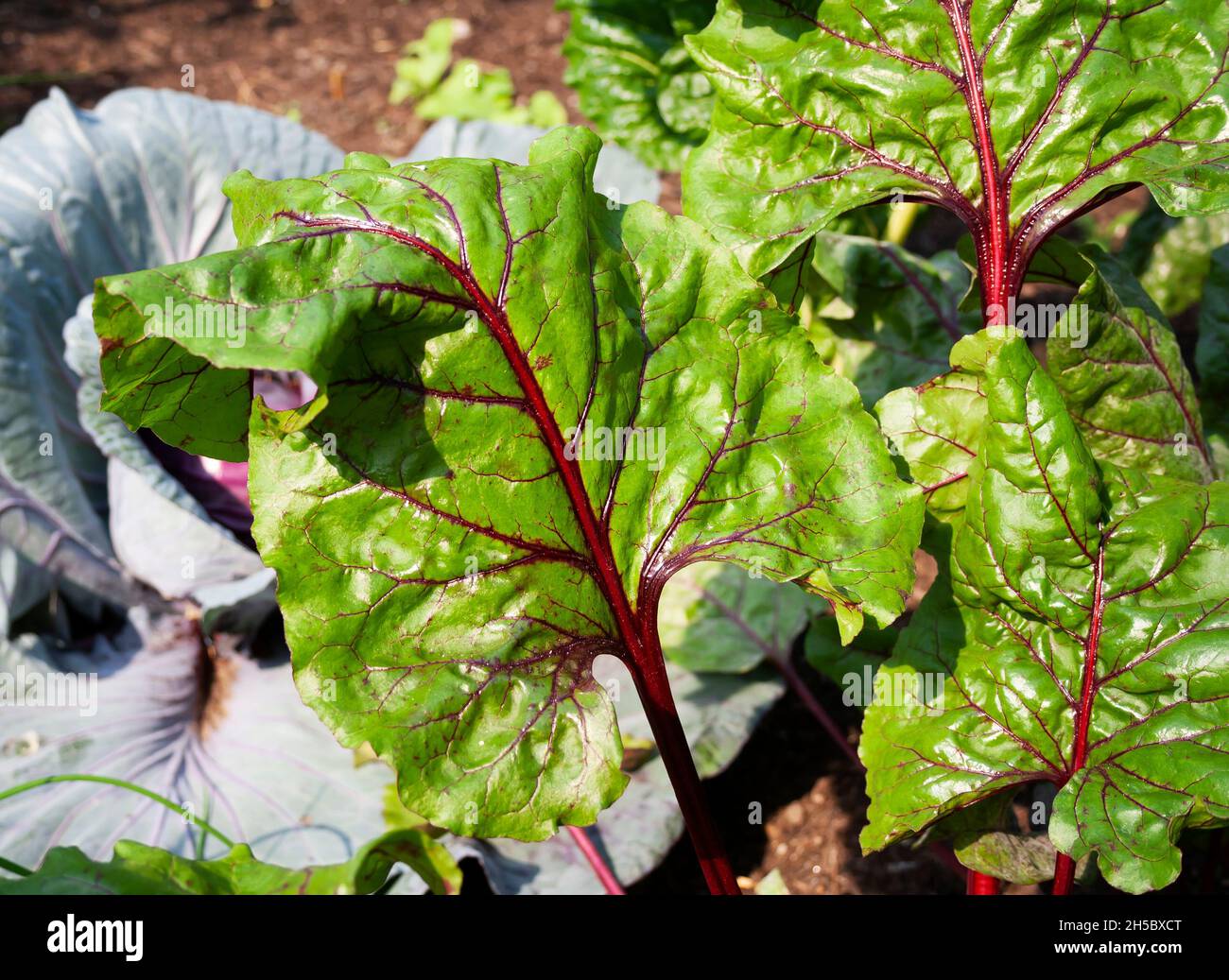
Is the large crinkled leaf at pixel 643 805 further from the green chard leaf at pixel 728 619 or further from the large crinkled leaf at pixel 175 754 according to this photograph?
the large crinkled leaf at pixel 175 754

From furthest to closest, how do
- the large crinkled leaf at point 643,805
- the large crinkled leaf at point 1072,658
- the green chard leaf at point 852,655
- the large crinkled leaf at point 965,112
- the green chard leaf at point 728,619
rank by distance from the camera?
the green chard leaf at point 728,619 → the large crinkled leaf at point 643,805 → the green chard leaf at point 852,655 → the large crinkled leaf at point 965,112 → the large crinkled leaf at point 1072,658

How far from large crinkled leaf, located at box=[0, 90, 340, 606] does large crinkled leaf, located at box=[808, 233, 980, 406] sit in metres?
1.62

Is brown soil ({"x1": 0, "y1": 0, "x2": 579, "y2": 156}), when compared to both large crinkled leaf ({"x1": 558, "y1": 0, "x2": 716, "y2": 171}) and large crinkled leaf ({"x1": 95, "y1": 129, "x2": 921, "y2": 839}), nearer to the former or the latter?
large crinkled leaf ({"x1": 558, "y1": 0, "x2": 716, "y2": 171})

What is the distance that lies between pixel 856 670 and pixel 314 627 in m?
0.97

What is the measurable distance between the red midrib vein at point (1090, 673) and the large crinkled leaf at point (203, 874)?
2.99 ft

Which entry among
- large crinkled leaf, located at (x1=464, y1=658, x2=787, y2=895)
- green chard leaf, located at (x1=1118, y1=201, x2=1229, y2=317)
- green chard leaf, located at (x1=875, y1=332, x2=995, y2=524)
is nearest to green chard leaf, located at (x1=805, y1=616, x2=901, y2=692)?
green chard leaf, located at (x1=875, y1=332, x2=995, y2=524)

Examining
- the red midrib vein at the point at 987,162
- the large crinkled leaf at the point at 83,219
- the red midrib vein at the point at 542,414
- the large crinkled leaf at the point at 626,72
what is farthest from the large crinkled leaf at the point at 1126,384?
the large crinkled leaf at the point at 83,219

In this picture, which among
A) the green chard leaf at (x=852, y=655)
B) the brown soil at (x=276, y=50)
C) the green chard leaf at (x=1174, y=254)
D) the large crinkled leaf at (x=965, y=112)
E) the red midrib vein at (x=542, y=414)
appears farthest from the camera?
the brown soil at (x=276, y=50)

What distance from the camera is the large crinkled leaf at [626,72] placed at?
8.59ft

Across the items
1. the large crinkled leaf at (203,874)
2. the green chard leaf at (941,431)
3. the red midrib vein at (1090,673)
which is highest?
the green chard leaf at (941,431)

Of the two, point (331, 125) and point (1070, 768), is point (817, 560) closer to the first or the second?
point (1070, 768)

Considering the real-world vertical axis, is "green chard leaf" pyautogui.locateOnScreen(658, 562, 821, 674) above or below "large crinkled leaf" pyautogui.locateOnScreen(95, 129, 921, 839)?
below

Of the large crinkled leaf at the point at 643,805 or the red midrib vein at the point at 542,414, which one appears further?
the large crinkled leaf at the point at 643,805

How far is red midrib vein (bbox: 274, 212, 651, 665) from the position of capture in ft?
3.65
